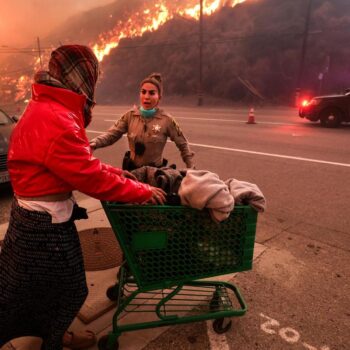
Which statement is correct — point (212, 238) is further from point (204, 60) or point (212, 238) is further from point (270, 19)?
point (270, 19)

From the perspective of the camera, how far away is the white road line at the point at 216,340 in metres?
2.47

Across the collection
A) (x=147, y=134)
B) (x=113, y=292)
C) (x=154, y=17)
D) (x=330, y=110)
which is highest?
(x=154, y=17)

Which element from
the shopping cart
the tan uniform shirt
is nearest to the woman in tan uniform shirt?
the tan uniform shirt

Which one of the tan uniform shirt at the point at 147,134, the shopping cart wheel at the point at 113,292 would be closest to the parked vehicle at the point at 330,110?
the tan uniform shirt at the point at 147,134

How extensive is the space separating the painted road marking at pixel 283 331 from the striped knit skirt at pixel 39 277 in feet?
4.89

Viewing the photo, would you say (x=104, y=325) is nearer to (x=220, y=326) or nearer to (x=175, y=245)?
(x=220, y=326)

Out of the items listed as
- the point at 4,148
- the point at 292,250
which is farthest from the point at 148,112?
the point at 4,148

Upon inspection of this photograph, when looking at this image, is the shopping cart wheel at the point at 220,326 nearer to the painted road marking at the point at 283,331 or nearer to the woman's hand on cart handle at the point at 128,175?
the painted road marking at the point at 283,331

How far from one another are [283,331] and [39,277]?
1.89m

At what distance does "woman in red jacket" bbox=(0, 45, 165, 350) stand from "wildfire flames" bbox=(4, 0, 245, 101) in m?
40.0

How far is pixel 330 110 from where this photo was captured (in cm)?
1264

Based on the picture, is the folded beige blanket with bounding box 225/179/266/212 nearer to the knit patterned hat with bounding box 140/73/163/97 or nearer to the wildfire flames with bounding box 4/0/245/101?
the knit patterned hat with bounding box 140/73/163/97

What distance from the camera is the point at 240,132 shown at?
1164cm

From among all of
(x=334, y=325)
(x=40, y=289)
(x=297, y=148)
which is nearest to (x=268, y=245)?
(x=334, y=325)
